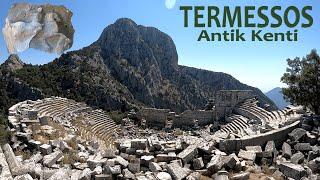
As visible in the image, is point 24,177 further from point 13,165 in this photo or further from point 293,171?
point 293,171

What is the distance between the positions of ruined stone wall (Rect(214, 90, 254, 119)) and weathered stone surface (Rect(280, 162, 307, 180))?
22.9 m

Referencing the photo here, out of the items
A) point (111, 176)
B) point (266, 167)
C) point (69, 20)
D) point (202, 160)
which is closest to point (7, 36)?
point (69, 20)

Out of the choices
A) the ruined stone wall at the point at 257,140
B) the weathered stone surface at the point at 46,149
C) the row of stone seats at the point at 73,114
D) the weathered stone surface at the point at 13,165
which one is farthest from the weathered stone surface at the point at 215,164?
the row of stone seats at the point at 73,114

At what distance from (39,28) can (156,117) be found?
2692 cm

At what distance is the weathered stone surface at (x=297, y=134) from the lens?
14.8 meters

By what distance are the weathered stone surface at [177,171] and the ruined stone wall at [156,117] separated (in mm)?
23886

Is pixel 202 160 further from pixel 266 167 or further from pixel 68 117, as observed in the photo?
pixel 68 117

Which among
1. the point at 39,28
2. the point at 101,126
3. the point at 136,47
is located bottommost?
the point at 101,126

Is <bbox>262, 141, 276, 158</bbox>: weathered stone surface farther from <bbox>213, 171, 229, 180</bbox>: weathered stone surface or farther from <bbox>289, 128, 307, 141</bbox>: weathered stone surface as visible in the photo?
<bbox>213, 171, 229, 180</bbox>: weathered stone surface

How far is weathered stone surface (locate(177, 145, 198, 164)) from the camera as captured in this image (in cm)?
1175

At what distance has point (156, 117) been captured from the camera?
35500mm

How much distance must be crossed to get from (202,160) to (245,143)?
2.29 meters

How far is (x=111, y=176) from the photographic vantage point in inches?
420

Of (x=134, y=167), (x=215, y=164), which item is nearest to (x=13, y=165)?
(x=134, y=167)
